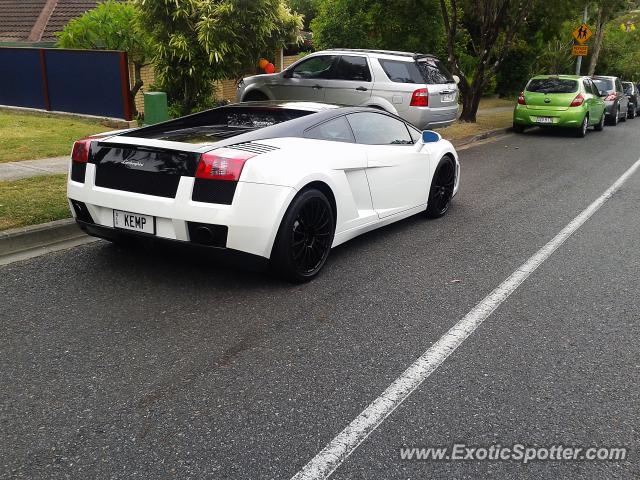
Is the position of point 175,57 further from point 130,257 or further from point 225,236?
point 225,236

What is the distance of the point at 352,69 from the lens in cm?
1300

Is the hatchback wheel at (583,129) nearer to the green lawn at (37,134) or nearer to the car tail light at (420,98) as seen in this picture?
the car tail light at (420,98)

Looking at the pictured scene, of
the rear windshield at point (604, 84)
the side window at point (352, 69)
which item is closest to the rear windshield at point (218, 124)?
the side window at point (352, 69)

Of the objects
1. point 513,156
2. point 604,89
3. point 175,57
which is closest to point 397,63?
point 513,156

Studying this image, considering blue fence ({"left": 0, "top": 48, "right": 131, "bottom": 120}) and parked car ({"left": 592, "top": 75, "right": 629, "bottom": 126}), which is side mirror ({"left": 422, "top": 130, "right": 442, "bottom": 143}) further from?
parked car ({"left": 592, "top": 75, "right": 629, "bottom": 126})

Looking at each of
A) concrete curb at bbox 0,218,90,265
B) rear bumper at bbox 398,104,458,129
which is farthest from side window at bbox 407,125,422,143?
rear bumper at bbox 398,104,458,129

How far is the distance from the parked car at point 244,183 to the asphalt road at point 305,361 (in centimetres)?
41

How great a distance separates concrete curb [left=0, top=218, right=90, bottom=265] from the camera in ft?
18.5

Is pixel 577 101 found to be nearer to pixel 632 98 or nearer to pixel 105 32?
pixel 632 98

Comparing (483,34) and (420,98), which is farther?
(483,34)

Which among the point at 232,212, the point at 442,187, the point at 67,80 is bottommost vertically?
the point at 442,187

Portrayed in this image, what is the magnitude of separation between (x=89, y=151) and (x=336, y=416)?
10.0 ft

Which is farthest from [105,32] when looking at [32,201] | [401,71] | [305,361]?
[305,361]

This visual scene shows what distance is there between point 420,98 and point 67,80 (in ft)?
24.3
